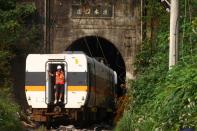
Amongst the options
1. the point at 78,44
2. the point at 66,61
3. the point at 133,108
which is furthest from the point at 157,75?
the point at 78,44

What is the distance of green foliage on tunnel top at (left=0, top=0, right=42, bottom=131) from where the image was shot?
29.6 meters

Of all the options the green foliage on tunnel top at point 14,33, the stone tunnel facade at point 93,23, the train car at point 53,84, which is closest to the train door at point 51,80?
the train car at point 53,84

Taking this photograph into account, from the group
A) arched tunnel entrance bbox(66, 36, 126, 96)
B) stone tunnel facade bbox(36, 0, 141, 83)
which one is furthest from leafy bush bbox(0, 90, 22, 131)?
arched tunnel entrance bbox(66, 36, 126, 96)

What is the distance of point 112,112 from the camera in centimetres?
3300

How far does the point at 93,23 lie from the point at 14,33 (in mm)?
3562

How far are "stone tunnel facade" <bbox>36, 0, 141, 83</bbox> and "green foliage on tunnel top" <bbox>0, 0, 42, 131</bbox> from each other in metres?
0.61

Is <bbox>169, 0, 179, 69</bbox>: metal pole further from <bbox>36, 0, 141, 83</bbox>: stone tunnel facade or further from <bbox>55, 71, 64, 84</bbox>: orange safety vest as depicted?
<bbox>36, 0, 141, 83</bbox>: stone tunnel facade

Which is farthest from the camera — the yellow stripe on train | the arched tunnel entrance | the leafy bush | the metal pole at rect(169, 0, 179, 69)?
the arched tunnel entrance

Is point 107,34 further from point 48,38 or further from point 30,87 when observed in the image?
point 30,87

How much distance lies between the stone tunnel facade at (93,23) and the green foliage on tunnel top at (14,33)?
0.61 m

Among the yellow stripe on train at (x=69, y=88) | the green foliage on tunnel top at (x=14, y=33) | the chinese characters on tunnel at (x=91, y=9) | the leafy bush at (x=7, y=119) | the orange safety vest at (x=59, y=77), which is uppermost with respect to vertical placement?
the chinese characters on tunnel at (x=91, y=9)

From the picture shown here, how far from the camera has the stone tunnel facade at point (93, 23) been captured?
30859 mm

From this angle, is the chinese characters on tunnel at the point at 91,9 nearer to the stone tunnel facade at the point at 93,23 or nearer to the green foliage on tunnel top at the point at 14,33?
the stone tunnel facade at the point at 93,23

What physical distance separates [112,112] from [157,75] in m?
14.5
